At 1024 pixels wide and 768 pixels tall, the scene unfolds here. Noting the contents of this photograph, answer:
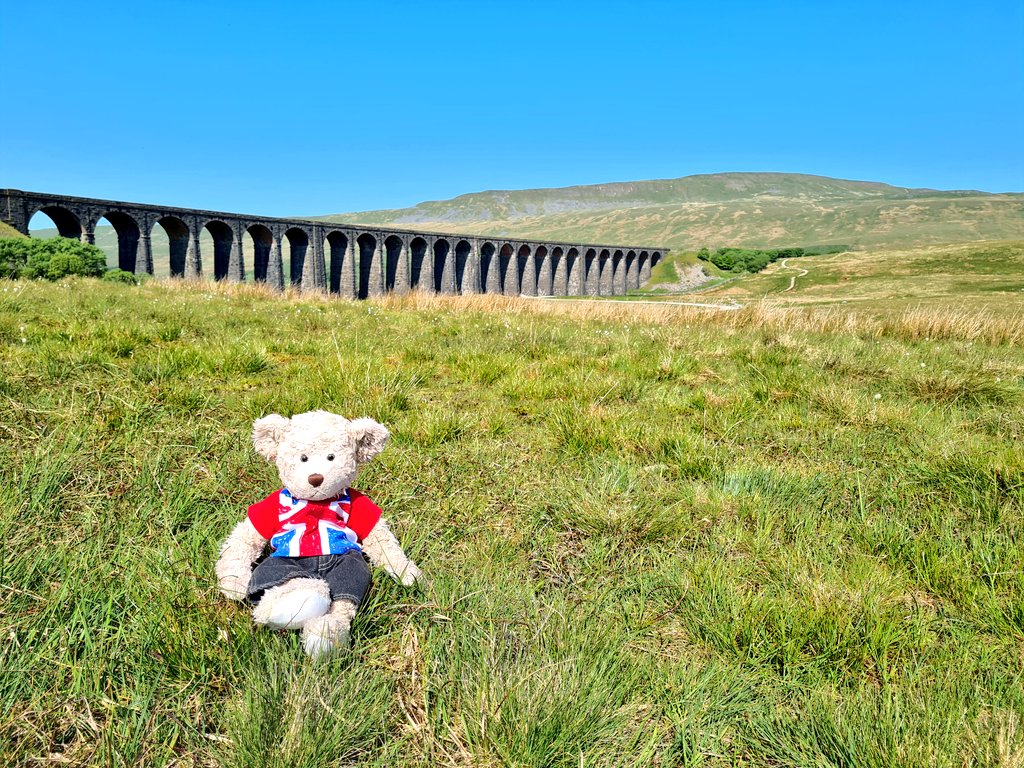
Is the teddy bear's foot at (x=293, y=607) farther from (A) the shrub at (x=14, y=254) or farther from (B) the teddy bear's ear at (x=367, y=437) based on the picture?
(A) the shrub at (x=14, y=254)

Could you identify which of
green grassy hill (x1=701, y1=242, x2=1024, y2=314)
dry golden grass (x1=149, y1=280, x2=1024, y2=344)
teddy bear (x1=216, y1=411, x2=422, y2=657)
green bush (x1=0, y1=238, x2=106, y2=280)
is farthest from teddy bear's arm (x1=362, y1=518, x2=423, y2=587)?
green grassy hill (x1=701, y1=242, x2=1024, y2=314)


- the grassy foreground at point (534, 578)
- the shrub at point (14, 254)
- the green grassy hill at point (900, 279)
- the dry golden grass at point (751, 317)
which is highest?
the green grassy hill at point (900, 279)

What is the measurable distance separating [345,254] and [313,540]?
52609 mm

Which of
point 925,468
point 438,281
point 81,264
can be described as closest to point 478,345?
point 925,468

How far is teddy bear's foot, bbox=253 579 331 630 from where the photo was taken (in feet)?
5.16

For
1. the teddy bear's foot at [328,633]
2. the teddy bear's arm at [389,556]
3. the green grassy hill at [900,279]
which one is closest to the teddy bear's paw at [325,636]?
the teddy bear's foot at [328,633]

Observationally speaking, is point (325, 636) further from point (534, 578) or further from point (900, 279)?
point (900, 279)

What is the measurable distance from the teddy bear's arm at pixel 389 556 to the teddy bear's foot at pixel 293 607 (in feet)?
0.81

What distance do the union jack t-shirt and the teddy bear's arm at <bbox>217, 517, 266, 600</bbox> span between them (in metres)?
0.03

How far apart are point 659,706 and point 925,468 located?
2364mm

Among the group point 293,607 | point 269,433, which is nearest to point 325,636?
point 293,607

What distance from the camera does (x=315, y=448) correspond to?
6.12 ft

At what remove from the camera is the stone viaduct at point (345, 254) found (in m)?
32.1

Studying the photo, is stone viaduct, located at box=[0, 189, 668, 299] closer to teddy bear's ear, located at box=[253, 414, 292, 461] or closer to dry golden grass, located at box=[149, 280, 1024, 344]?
dry golden grass, located at box=[149, 280, 1024, 344]
